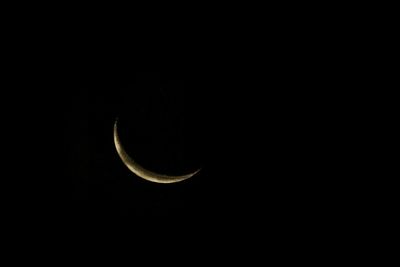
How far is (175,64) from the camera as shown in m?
2.84

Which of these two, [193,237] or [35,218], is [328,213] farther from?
[35,218]

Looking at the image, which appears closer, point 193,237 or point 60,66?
point 60,66

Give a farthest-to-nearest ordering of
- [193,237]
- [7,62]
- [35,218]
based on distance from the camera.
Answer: [193,237] → [35,218] → [7,62]

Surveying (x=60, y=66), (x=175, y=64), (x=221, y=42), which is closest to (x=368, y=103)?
(x=221, y=42)

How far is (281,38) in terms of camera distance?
9.00 feet

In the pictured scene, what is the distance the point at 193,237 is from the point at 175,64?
5.40ft

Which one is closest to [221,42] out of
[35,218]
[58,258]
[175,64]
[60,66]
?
[175,64]

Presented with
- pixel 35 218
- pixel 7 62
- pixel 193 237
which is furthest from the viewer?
pixel 193 237

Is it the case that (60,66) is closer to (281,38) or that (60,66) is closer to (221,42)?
(221,42)

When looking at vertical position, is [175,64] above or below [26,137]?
above

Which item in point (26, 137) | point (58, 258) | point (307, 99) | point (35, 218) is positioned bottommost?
point (58, 258)

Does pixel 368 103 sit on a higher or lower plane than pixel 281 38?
lower

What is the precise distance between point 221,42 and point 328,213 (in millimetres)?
1845

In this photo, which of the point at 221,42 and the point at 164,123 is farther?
the point at 164,123
